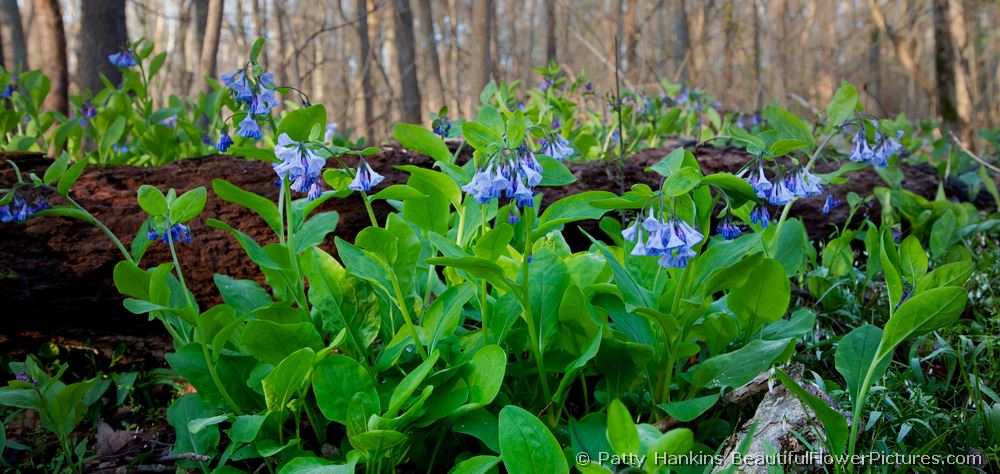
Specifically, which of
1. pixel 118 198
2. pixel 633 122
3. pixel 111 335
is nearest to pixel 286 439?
pixel 111 335

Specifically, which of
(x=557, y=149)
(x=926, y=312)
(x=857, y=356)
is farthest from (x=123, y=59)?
(x=926, y=312)

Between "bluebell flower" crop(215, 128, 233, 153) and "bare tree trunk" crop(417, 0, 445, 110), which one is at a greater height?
"bare tree trunk" crop(417, 0, 445, 110)

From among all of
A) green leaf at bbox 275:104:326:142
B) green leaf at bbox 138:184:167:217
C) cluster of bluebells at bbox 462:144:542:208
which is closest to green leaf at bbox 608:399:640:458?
cluster of bluebells at bbox 462:144:542:208

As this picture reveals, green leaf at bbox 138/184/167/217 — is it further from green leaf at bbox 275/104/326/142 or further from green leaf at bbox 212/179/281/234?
green leaf at bbox 275/104/326/142

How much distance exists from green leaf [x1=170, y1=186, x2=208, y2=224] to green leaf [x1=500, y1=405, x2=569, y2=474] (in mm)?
1017

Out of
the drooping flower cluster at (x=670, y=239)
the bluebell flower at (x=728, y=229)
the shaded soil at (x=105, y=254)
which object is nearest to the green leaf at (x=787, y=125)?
the bluebell flower at (x=728, y=229)

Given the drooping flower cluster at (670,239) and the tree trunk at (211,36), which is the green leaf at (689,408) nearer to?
the drooping flower cluster at (670,239)

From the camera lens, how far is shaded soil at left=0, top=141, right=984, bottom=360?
97.6 inches

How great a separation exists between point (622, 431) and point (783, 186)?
0.72 metres

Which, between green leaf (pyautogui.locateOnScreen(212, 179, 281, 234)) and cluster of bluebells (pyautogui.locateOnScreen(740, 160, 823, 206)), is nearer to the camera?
cluster of bluebells (pyautogui.locateOnScreen(740, 160, 823, 206))

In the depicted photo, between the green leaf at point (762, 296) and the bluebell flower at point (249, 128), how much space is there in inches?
48.9

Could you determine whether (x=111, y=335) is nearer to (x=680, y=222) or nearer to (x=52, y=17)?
(x=680, y=222)


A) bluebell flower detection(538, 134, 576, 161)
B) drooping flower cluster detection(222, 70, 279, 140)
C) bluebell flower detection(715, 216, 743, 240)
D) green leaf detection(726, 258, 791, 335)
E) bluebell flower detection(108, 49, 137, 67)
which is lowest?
green leaf detection(726, 258, 791, 335)

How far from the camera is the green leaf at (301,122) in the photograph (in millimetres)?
1633
